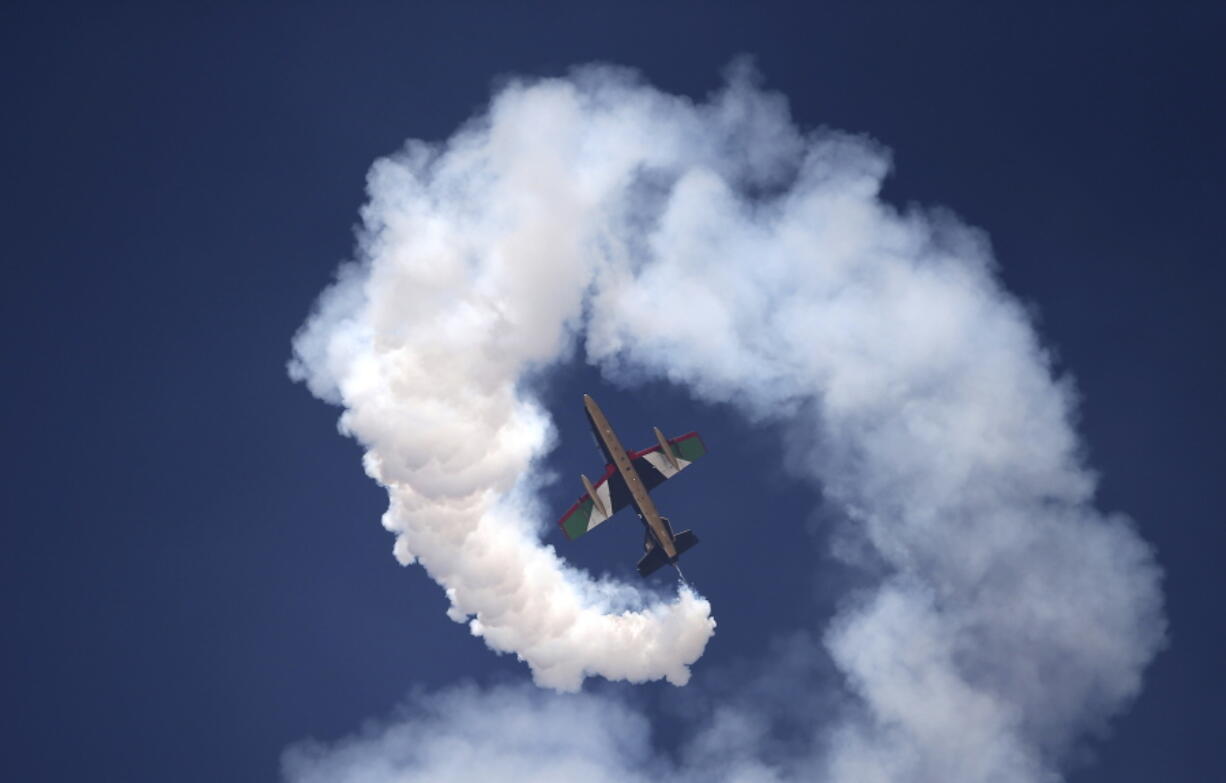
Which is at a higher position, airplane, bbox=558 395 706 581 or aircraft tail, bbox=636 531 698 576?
airplane, bbox=558 395 706 581

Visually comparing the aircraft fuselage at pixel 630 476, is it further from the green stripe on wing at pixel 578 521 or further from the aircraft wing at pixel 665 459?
the green stripe on wing at pixel 578 521

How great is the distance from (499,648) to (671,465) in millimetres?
23004

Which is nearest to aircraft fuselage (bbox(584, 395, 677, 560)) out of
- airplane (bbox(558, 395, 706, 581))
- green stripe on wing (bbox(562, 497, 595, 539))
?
airplane (bbox(558, 395, 706, 581))

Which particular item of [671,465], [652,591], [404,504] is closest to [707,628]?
[652,591]

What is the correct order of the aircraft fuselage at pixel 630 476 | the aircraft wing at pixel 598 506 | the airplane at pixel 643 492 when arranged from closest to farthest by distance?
the aircraft fuselage at pixel 630 476
the airplane at pixel 643 492
the aircraft wing at pixel 598 506

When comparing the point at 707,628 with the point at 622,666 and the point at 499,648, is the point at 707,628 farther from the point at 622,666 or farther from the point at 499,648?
the point at 499,648

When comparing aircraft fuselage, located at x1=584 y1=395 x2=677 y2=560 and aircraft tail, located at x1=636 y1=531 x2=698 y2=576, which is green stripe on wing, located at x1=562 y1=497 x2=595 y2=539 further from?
aircraft tail, located at x1=636 y1=531 x2=698 y2=576

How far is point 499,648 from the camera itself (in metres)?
126

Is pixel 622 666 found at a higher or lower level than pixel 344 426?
lower

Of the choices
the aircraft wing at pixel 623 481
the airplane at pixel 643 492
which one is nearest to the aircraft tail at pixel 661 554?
the airplane at pixel 643 492

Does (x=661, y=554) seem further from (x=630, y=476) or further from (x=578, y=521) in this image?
Answer: (x=630, y=476)

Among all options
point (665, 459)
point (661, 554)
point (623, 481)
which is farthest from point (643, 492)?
point (661, 554)

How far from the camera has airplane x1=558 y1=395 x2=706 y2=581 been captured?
396 ft

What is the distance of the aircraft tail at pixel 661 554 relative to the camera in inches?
4909
